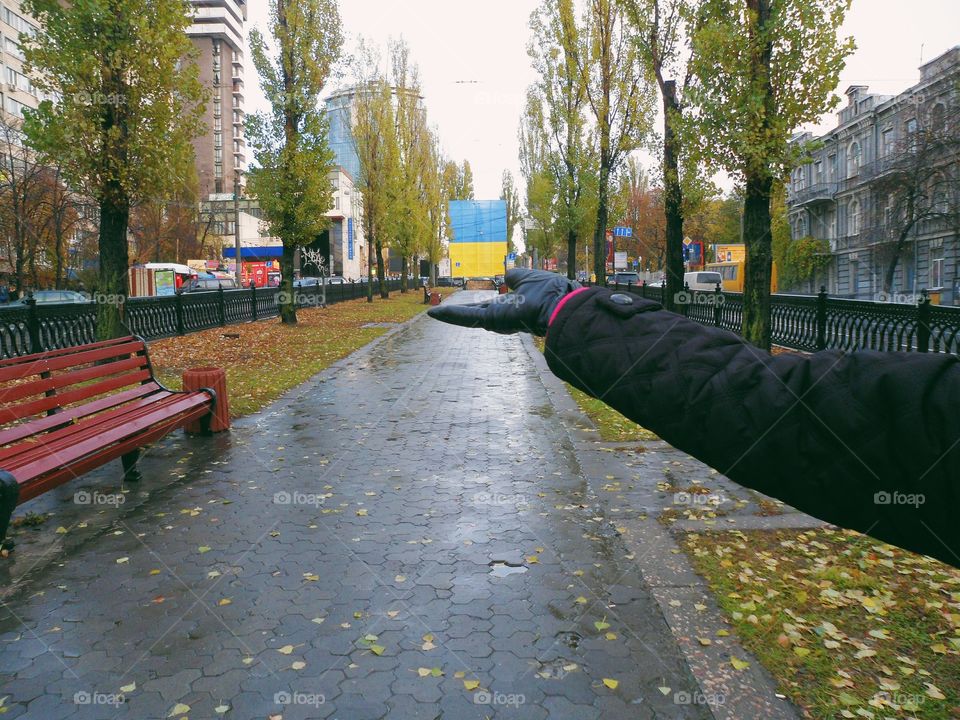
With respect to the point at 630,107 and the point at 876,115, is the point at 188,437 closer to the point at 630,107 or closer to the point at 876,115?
the point at 630,107

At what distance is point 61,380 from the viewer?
621 centimetres

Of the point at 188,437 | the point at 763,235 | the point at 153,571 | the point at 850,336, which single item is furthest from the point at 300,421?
the point at 850,336

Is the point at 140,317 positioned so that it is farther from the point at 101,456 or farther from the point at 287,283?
the point at 101,456

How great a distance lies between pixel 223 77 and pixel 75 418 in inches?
5506

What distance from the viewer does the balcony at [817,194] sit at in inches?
2048

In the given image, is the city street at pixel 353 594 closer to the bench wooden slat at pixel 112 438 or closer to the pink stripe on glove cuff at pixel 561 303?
the bench wooden slat at pixel 112 438

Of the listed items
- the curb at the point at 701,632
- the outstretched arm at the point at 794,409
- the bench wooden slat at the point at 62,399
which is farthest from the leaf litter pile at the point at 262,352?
the outstretched arm at the point at 794,409

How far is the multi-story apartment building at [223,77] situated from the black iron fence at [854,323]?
110 metres

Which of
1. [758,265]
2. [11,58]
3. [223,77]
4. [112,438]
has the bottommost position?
[112,438]

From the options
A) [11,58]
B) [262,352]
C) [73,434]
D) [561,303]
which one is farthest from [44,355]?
[11,58]

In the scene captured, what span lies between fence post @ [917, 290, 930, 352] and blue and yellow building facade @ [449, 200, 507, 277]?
20.6 m

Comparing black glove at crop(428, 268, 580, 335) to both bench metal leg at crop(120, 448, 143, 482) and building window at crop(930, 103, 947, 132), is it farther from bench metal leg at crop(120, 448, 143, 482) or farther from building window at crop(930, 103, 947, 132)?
building window at crop(930, 103, 947, 132)

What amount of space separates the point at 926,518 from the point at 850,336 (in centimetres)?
1269

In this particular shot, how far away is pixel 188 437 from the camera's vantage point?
817cm
